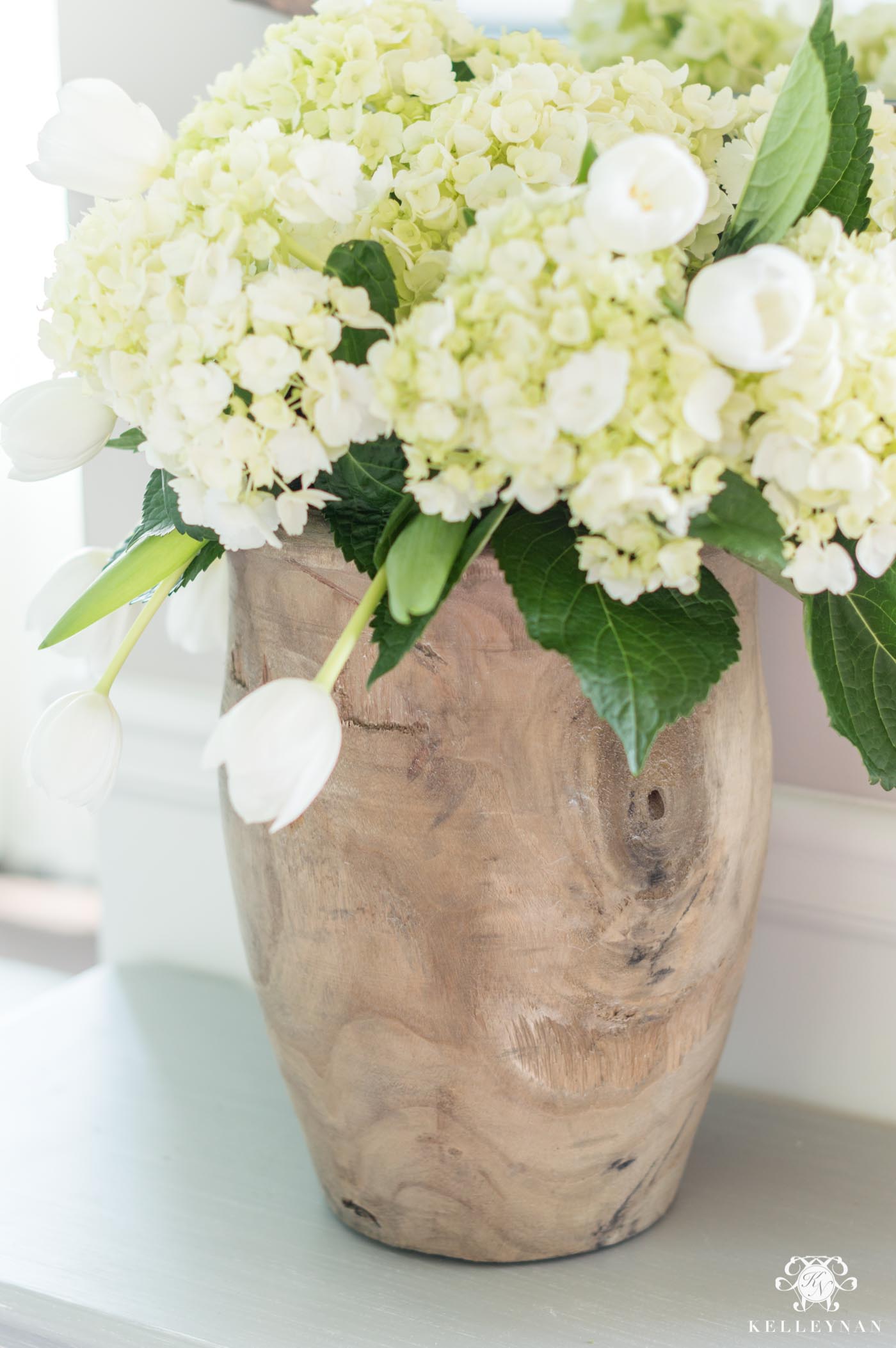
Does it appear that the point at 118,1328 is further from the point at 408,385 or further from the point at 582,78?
the point at 582,78

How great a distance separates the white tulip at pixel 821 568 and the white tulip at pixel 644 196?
10 centimetres

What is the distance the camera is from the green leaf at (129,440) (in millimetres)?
533

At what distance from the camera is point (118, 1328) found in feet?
1.78

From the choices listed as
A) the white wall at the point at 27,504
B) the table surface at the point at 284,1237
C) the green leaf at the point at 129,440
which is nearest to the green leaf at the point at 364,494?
the green leaf at the point at 129,440

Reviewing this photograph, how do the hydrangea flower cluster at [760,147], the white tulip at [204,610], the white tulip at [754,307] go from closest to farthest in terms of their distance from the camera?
the white tulip at [754,307]
the hydrangea flower cluster at [760,147]
the white tulip at [204,610]

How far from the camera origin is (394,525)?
17.3 inches

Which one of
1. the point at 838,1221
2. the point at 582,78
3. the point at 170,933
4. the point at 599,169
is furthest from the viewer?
the point at 170,933

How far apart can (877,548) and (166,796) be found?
0.60 metres

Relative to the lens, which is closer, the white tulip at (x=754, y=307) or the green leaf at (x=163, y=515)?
the white tulip at (x=754, y=307)

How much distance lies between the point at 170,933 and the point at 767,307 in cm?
68

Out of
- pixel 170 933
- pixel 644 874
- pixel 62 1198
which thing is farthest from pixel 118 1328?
pixel 170 933

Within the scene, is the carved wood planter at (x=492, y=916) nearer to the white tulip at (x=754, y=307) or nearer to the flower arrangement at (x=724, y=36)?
the white tulip at (x=754, y=307)

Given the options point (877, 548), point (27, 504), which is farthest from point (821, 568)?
point (27, 504)

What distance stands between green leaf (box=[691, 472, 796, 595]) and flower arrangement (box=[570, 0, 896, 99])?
1.11 feet
